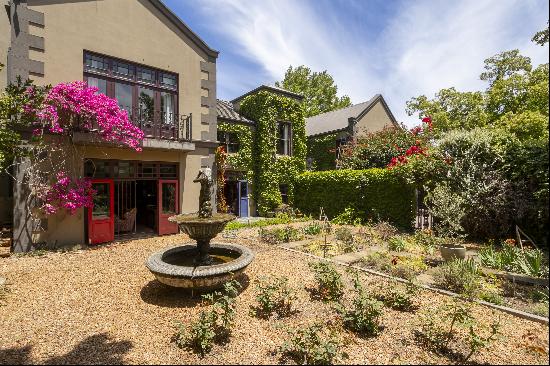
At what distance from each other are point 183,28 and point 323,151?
14727 millimetres

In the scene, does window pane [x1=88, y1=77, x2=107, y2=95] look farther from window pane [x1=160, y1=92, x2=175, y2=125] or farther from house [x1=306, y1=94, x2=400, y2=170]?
house [x1=306, y1=94, x2=400, y2=170]

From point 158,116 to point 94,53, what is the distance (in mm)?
3126

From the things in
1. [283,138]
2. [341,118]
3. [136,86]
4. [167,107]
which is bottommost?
[283,138]

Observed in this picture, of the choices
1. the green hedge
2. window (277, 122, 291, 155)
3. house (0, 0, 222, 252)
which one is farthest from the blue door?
house (0, 0, 222, 252)

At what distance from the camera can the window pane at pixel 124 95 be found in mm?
11281

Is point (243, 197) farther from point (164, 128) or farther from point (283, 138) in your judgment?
point (164, 128)

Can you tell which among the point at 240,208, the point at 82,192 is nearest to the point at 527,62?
the point at 240,208

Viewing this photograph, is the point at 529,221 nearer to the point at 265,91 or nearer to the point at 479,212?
the point at 479,212

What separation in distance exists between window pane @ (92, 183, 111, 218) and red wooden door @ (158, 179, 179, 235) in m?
2.01

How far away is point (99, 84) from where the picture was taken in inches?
426

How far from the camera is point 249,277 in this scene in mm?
7020

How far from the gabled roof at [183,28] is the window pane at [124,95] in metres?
3.72

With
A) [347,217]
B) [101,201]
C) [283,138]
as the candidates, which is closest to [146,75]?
[101,201]

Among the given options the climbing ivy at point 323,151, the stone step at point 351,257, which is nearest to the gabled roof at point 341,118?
the climbing ivy at point 323,151
